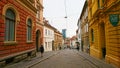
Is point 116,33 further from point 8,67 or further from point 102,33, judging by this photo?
point 8,67

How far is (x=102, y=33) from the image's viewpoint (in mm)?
20438

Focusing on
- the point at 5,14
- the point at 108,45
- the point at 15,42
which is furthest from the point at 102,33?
the point at 5,14

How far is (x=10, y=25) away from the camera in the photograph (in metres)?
15.1

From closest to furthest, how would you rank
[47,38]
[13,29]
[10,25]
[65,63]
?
[10,25]
[13,29]
[65,63]
[47,38]

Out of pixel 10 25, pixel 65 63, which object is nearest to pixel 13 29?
pixel 10 25

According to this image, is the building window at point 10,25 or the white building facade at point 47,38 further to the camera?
the white building facade at point 47,38

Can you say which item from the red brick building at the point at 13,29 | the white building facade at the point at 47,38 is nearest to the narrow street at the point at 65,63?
the red brick building at the point at 13,29

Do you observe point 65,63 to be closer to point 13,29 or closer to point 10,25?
point 13,29

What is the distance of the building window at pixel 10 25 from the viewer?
563 inches

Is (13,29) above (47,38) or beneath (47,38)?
above

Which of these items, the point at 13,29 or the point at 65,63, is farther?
the point at 65,63

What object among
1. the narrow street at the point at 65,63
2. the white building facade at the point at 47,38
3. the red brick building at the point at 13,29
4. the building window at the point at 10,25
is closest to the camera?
the red brick building at the point at 13,29

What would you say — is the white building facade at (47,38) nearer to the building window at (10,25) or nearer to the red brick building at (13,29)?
the red brick building at (13,29)

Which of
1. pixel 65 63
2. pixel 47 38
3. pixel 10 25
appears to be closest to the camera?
pixel 10 25
